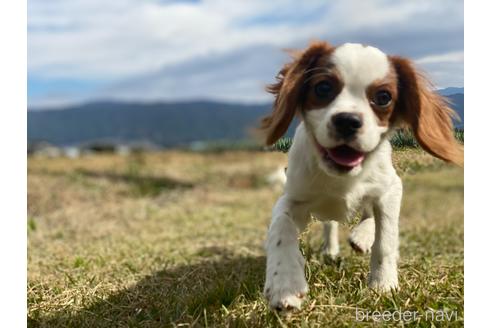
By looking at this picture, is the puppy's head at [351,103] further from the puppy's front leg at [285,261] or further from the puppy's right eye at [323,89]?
the puppy's front leg at [285,261]

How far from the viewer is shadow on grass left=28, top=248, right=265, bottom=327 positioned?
3.15 m

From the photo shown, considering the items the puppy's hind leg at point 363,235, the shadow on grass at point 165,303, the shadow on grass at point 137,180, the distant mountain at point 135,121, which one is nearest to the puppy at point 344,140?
the puppy's hind leg at point 363,235

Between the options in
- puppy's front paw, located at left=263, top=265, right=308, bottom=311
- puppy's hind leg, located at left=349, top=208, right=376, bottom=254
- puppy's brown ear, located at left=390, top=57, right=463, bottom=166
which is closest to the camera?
puppy's front paw, located at left=263, top=265, right=308, bottom=311

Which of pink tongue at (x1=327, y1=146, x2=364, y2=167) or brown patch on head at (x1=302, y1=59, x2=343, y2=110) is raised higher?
brown patch on head at (x1=302, y1=59, x2=343, y2=110)

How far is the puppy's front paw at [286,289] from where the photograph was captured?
2693mm

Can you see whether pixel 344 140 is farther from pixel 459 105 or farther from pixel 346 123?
pixel 459 105

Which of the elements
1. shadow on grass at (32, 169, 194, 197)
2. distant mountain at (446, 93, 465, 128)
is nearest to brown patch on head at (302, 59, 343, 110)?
distant mountain at (446, 93, 465, 128)

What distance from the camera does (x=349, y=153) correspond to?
2.79 metres

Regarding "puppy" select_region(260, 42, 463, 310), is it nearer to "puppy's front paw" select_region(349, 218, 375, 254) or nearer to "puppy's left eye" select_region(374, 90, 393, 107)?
"puppy's left eye" select_region(374, 90, 393, 107)

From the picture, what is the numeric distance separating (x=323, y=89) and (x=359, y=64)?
20cm

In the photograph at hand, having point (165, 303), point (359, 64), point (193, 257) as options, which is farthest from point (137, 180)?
point (359, 64)

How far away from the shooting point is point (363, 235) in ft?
12.0

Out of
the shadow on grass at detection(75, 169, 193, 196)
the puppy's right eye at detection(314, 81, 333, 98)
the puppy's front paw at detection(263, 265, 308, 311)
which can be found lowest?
the shadow on grass at detection(75, 169, 193, 196)

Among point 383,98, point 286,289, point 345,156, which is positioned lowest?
point 286,289
